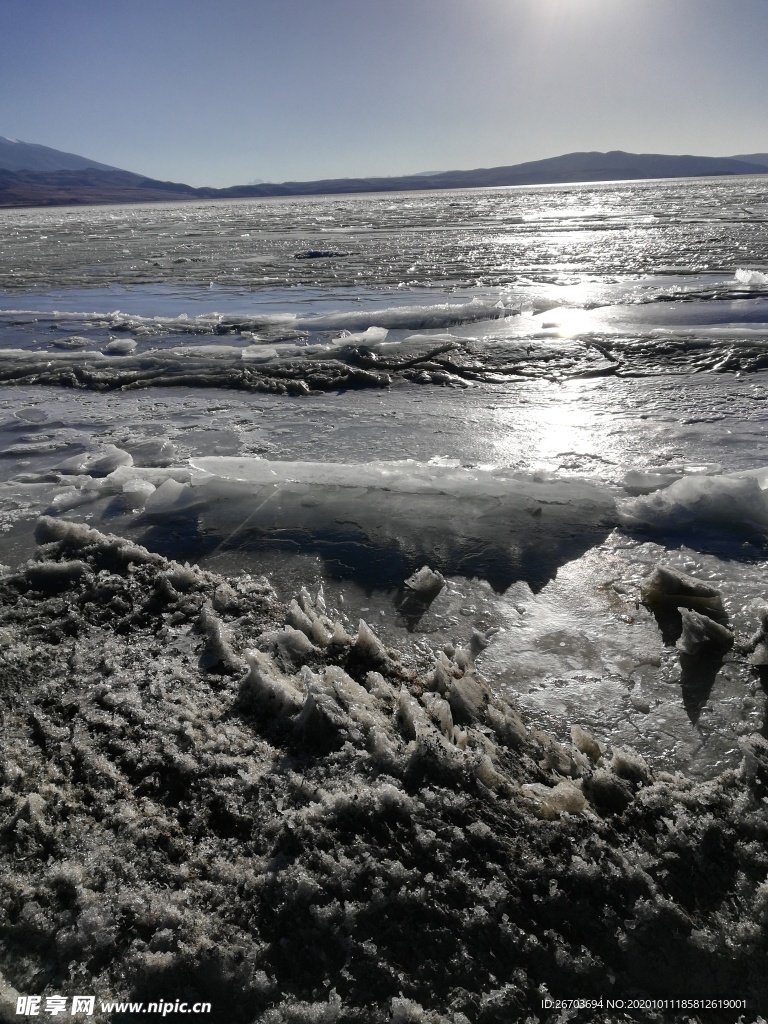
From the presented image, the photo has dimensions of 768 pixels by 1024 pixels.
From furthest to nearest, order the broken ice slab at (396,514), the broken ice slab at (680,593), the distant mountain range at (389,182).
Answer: the distant mountain range at (389,182), the broken ice slab at (396,514), the broken ice slab at (680,593)

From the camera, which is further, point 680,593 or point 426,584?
point 426,584

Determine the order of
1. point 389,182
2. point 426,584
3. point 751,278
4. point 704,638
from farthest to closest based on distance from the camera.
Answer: point 389,182
point 751,278
point 426,584
point 704,638

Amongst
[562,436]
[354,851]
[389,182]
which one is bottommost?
[354,851]

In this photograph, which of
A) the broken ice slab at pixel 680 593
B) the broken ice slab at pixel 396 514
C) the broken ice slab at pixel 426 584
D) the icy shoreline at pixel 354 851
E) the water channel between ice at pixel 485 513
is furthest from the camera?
the broken ice slab at pixel 396 514

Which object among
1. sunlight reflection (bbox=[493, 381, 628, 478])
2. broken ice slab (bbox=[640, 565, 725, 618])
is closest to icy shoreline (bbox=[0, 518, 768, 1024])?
broken ice slab (bbox=[640, 565, 725, 618])

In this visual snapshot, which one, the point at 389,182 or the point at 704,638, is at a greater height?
the point at 389,182

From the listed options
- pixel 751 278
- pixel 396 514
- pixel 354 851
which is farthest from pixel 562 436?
pixel 751 278

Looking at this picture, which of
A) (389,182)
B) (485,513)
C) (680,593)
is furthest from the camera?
(389,182)

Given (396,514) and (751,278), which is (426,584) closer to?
(396,514)

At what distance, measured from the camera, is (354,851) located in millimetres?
1315

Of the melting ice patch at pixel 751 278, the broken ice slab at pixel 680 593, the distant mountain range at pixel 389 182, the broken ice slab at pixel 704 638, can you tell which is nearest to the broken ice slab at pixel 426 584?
the broken ice slab at pixel 680 593

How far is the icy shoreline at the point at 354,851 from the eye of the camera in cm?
114

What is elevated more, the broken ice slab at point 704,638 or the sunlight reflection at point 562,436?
the sunlight reflection at point 562,436

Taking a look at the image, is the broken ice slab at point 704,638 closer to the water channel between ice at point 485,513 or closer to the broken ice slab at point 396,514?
the water channel between ice at point 485,513
